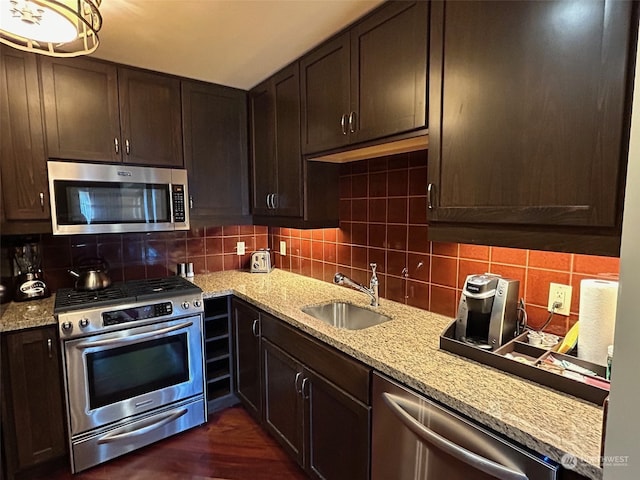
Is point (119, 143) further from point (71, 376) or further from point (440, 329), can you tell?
point (440, 329)

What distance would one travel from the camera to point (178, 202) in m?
2.27

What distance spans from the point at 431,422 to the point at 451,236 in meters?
0.63

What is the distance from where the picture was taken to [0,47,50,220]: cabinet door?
68.6 inches

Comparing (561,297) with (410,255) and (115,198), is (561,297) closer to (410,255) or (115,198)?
(410,255)

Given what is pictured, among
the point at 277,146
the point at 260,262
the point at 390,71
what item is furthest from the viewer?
the point at 260,262

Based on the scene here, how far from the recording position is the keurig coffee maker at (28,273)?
1.96 m

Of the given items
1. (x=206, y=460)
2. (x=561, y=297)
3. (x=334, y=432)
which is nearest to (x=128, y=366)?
(x=206, y=460)

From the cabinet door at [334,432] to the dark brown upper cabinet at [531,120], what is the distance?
→ 2.61ft

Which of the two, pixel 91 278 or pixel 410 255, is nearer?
pixel 410 255

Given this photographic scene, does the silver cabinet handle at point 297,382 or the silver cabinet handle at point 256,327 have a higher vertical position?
the silver cabinet handle at point 256,327

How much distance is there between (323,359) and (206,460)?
1072 mm

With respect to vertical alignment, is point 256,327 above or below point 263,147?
below

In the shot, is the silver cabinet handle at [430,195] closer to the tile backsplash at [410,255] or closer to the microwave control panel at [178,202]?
the tile backsplash at [410,255]

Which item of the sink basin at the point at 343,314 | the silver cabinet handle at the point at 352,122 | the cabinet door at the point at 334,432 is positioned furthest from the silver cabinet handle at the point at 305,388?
the silver cabinet handle at the point at 352,122
